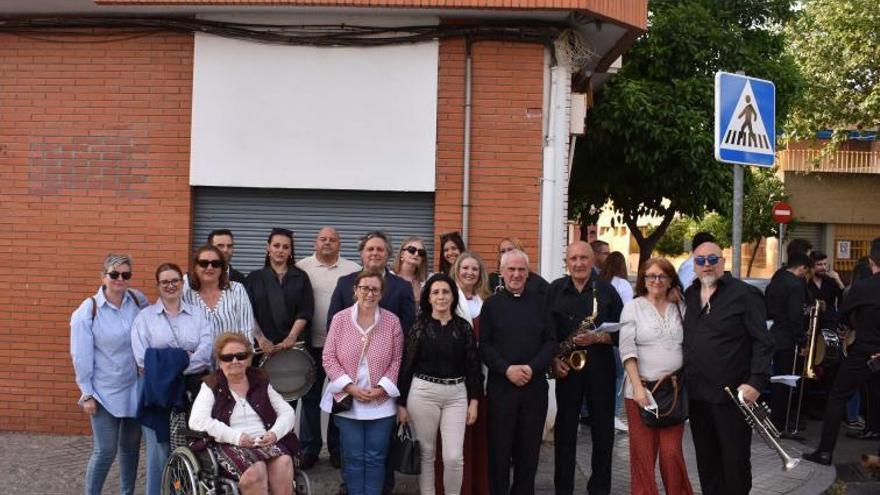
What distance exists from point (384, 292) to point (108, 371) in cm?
206

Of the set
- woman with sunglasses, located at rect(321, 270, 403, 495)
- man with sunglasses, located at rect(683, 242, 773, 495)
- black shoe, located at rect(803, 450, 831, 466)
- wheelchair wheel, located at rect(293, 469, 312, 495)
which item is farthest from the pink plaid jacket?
black shoe, located at rect(803, 450, 831, 466)

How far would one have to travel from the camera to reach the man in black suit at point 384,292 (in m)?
7.66

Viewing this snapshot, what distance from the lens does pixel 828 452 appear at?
9.17 meters

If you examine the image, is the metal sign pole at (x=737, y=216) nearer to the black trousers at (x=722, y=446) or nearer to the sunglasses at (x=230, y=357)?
the black trousers at (x=722, y=446)

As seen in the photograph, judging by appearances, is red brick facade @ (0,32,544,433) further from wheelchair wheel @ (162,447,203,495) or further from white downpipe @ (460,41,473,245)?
wheelchair wheel @ (162,447,203,495)

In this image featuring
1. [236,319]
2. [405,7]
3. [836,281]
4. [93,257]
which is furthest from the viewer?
[836,281]

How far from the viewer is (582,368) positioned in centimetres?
750

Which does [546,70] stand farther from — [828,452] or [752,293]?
[828,452]

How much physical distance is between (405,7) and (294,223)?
2.35 meters

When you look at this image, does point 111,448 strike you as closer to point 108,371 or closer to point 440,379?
point 108,371

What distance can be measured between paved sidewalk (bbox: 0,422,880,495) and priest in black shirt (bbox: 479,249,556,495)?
853 millimetres

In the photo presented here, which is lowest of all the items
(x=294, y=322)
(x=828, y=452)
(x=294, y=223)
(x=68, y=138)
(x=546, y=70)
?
(x=828, y=452)

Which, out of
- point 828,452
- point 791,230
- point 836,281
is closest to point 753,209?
point 791,230

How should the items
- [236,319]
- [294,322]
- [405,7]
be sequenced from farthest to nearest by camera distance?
[405,7]
[294,322]
[236,319]
